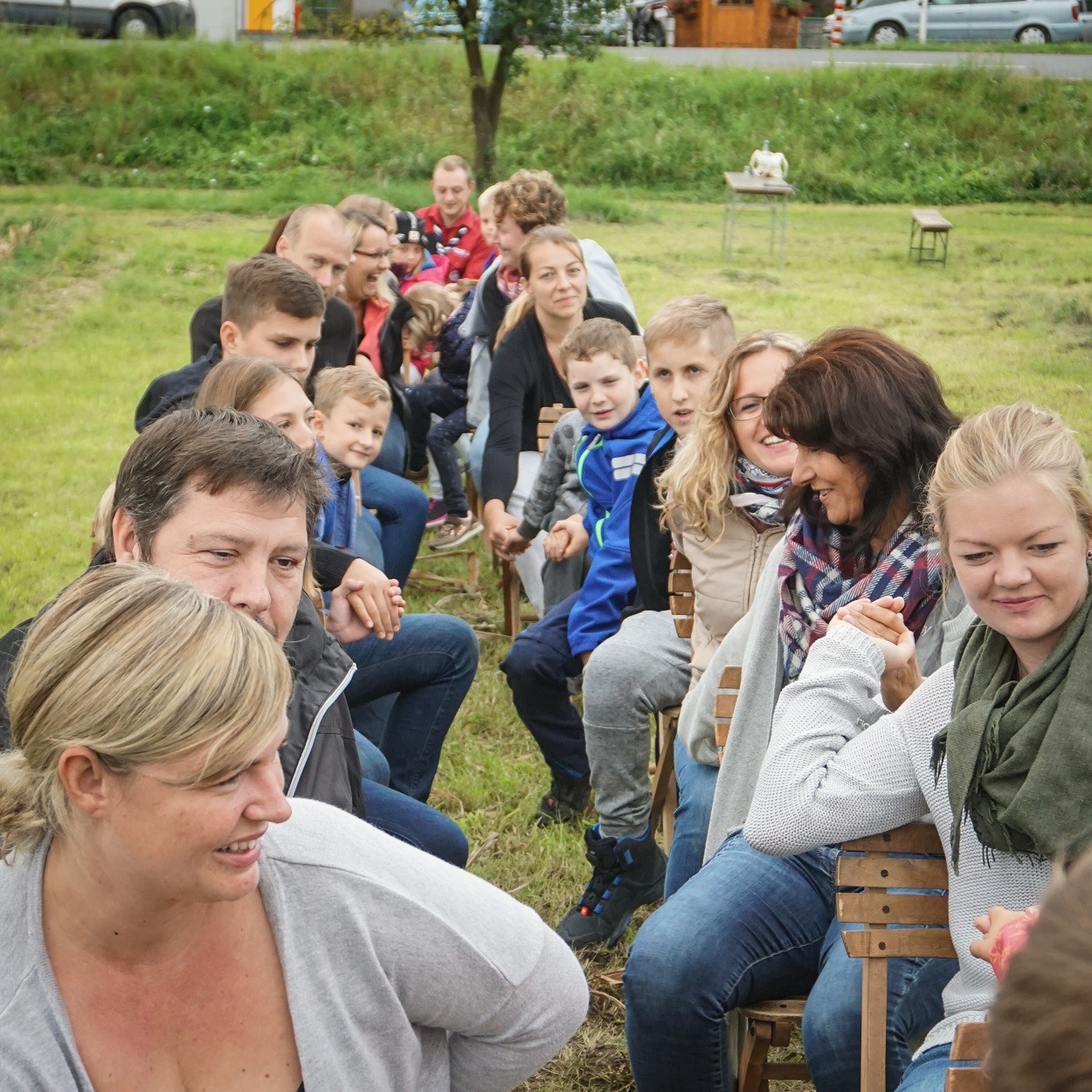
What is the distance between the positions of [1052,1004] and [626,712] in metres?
2.73

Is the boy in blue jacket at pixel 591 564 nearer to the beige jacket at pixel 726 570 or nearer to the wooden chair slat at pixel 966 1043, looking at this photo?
the beige jacket at pixel 726 570

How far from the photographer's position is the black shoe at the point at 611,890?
3.58 metres

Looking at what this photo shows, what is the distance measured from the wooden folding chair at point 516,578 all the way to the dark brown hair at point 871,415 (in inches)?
94.1

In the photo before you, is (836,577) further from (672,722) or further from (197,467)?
(197,467)

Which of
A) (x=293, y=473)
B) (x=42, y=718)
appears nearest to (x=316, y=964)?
(x=42, y=718)

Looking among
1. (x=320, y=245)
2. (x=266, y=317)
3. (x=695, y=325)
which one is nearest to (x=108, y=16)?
(x=320, y=245)

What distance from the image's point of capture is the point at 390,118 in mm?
20062

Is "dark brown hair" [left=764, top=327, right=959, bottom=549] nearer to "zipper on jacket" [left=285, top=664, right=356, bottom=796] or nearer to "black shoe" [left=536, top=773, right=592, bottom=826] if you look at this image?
"zipper on jacket" [left=285, top=664, right=356, bottom=796]

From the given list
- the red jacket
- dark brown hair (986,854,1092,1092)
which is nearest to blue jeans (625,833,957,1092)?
dark brown hair (986,854,1092,1092)

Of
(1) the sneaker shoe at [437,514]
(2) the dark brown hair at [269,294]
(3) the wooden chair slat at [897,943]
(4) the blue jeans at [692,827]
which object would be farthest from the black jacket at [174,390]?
(1) the sneaker shoe at [437,514]

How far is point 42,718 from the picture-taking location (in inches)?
61.2

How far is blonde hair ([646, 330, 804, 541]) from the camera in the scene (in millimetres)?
3279

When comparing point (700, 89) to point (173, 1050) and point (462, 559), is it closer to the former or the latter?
point (462, 559)

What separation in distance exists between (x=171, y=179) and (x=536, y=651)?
16.2 meters
